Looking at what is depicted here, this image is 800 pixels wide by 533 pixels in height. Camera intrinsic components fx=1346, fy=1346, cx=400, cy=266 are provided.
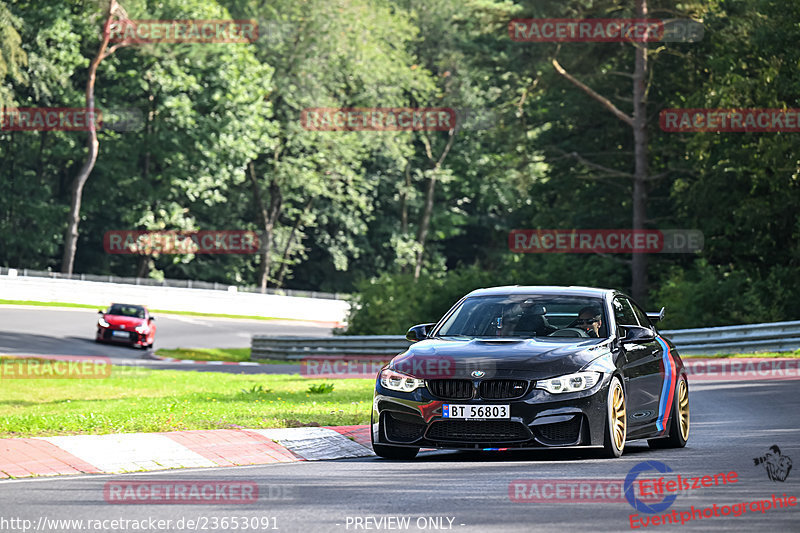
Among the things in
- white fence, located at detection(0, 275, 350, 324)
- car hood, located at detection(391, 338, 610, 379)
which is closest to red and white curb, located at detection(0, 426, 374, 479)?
car hood, located at detection(391, 338, 610, 379)

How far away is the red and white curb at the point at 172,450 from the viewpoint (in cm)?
1062

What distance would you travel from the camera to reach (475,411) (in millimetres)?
10961

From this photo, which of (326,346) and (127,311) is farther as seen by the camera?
(127,311)

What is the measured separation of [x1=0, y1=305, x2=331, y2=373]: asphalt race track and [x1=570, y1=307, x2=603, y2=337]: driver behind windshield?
20499 mm

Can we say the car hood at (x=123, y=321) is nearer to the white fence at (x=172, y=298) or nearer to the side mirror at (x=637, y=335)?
the white fence at (x=172, y=298)

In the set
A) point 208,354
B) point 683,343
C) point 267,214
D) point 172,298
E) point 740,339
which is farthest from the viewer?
point 267,214

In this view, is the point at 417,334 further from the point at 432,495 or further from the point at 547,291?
the point at 432,495

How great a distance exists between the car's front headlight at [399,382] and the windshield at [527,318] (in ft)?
3.43

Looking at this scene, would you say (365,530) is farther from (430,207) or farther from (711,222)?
(430,207)

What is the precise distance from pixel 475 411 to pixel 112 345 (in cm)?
3194

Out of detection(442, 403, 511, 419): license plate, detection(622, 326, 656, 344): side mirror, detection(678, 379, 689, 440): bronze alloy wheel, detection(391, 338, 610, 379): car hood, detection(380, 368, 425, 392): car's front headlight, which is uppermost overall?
detection(622, 326, 656, 344): side mirror

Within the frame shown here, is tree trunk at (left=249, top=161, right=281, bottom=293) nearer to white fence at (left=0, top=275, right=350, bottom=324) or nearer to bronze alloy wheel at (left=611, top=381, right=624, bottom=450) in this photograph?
white fence at (left=0, top=275, right=350, bottom=324)

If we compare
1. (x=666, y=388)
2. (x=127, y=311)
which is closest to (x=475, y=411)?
(x=666, y=388)

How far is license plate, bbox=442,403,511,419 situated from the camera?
10.9 m
